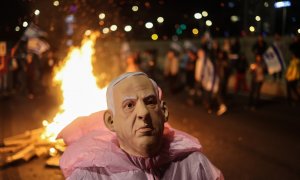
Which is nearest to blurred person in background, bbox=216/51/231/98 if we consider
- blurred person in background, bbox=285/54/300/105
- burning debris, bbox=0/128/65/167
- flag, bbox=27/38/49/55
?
blurred person in background, bbox=285/54/300/105

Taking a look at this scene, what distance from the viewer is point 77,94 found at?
7.96 m

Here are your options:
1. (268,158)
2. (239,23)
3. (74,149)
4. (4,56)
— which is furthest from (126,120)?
(239,23)

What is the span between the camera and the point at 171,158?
234 centimetres

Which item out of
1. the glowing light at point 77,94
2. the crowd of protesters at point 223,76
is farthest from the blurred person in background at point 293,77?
the glowing light at point 77,94

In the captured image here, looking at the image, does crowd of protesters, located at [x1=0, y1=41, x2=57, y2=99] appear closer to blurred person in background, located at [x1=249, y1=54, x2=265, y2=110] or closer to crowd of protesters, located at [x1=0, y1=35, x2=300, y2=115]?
crowd of protesters, located at [x1=0, y1=35, x2=300, y2=115]

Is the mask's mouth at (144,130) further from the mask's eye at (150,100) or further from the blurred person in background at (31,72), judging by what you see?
the blurred person in background at (31,72)

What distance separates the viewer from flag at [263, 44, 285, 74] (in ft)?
45.4

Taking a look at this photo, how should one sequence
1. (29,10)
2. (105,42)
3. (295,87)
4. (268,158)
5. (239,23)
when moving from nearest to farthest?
(29,10) < (268,158) < (295,87) < (239,23) < (105,42)

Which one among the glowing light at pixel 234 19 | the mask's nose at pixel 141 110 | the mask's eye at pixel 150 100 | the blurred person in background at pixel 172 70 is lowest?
the blurred person in background at pixel 172 70

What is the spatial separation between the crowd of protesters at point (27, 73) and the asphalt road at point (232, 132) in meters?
1.54

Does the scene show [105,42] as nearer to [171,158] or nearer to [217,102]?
[217,102]

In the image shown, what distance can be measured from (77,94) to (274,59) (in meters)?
8.25

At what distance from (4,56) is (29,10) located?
693cm

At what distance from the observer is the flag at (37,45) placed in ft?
52.2
